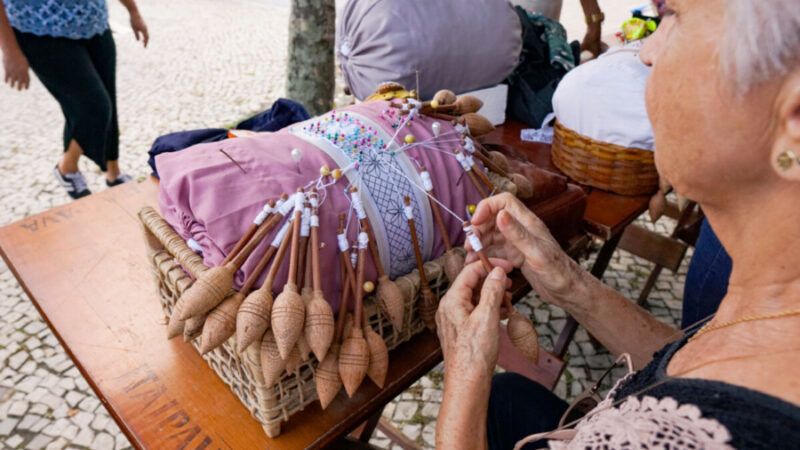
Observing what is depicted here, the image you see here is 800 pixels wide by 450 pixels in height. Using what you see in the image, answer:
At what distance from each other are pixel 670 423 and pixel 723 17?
0.59 metres

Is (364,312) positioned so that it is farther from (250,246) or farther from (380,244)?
(250,246)

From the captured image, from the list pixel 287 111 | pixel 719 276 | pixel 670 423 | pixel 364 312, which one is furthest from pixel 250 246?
pixel 719 276

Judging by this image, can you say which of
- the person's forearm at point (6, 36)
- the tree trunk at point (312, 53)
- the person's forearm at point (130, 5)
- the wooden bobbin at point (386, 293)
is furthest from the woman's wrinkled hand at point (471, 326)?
the person's forearm at point (130, 5)

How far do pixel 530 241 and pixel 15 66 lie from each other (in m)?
2.84

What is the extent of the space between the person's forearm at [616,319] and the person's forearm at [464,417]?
46 cm

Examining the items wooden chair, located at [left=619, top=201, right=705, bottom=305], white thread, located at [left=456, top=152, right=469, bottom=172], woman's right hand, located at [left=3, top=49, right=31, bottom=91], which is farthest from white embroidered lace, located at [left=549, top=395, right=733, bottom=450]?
woman's right hand, located at [left=3, top=49, right=31, bottom=91]

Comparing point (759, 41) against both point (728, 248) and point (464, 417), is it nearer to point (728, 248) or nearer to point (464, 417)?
point (728, 248)

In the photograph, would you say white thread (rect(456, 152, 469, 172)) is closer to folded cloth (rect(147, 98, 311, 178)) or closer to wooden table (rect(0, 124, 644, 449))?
wooden table (rect(0, 124, 644, 449))

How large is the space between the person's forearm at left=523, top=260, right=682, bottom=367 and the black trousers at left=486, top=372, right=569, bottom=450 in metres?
0.29

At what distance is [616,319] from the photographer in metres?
1.37

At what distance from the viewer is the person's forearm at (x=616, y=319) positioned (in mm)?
1362

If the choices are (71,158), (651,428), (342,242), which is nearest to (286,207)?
→ (342,242)

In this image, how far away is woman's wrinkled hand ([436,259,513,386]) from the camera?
107cm

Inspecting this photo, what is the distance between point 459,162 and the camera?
1.43 m
